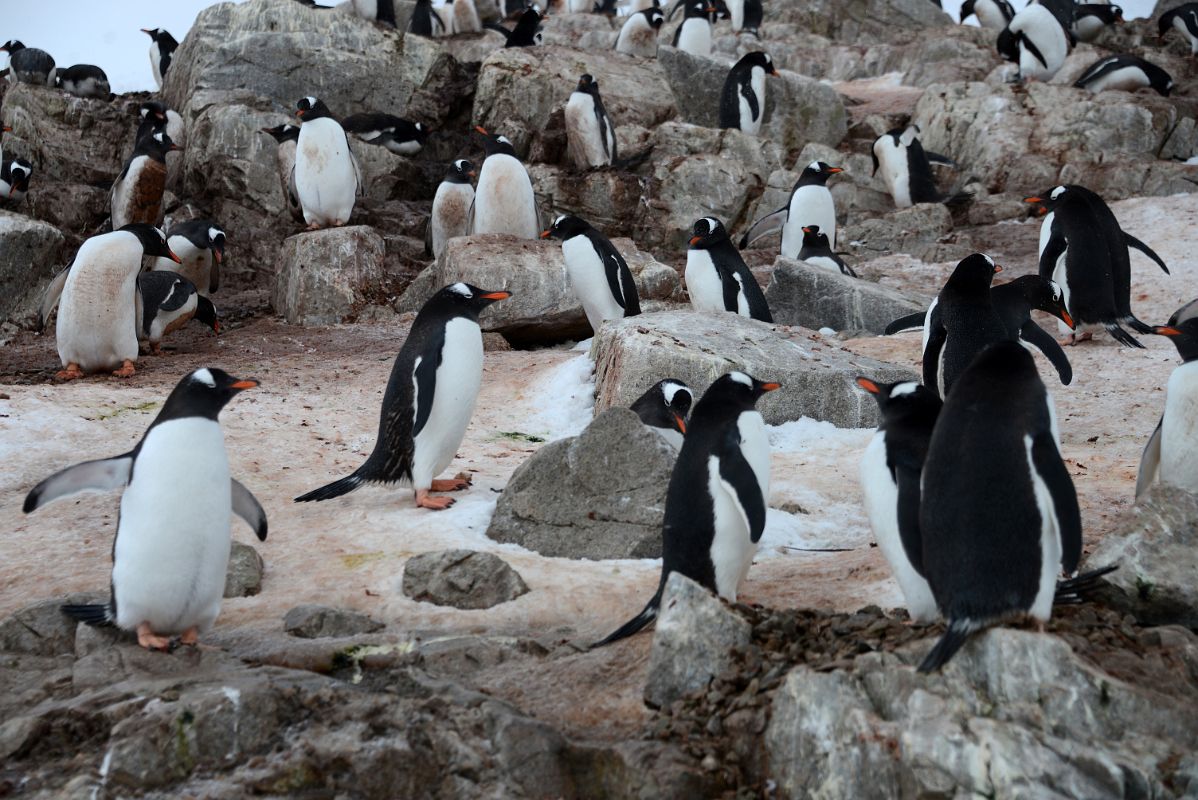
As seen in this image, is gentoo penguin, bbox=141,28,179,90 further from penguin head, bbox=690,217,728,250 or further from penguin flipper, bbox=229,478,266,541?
penguin flipper, bbox=229,478,266,541

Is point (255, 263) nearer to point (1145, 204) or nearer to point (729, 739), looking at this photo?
point (1145, 204)

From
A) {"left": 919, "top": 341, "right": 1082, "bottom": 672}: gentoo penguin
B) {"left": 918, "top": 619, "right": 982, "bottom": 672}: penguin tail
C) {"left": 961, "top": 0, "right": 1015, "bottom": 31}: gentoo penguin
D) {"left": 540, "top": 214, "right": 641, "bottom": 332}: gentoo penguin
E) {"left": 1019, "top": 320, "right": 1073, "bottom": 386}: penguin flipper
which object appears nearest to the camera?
{"left": 918, "top": 619, "right": 982, "bottom": 672}: penguin tail

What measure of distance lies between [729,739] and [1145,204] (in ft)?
37.9

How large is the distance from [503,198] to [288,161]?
3335 mm

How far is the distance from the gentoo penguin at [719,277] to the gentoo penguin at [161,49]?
1262 cm

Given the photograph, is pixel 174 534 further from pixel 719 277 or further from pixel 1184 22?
pixel 1184 22

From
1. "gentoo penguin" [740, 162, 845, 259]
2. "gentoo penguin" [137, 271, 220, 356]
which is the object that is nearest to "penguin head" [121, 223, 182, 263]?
"gentoo penguin" [137, 271, 220, 356]

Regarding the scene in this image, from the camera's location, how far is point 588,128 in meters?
13.5

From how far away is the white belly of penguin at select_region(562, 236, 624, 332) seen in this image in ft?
29.9

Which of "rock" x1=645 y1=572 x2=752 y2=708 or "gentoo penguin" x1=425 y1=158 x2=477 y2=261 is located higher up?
"gentoo penguin" x1=425 y1=158 x2=477 y2=261

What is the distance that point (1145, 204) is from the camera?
12.8 meters

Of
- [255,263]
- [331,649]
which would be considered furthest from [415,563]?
[255,263]

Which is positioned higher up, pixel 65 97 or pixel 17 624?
pixel 65 97

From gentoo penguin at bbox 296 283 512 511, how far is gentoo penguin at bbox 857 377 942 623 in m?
2.33
